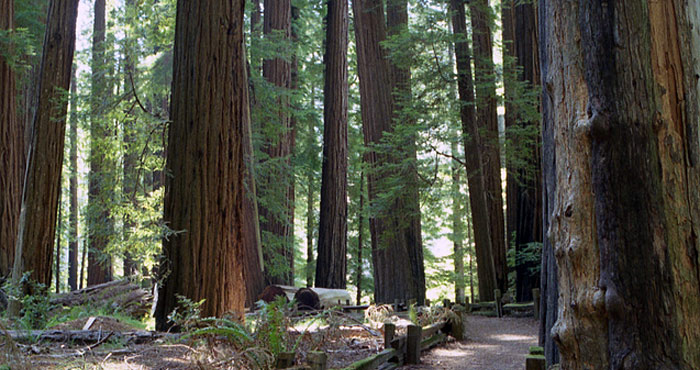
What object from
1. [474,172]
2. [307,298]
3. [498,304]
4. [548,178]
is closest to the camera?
[548,178]

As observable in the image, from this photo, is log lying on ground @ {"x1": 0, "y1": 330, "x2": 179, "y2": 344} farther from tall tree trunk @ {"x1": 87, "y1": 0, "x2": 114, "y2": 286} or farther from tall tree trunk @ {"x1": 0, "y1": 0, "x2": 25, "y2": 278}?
tall tree trunk @ {"x1": 0, "y1": 0, "x2": 25, "y2": 278}

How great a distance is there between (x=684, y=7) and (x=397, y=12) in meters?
15.1

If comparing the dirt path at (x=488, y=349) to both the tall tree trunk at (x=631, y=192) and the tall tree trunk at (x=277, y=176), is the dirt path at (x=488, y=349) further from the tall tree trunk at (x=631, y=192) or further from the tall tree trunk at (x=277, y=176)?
the tall tree trunk at (x=277, y=176)

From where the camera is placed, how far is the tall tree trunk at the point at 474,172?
14.8 metres

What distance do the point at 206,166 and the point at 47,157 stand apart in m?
4.64

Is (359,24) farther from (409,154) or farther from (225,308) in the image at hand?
(225,308)

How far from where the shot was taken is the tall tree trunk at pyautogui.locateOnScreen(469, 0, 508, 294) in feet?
50.7

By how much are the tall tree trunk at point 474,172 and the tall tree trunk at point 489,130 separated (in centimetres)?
39

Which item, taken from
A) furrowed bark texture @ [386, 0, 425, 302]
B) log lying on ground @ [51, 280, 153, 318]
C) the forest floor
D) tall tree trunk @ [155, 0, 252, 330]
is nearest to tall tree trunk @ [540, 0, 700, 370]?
the forest floor

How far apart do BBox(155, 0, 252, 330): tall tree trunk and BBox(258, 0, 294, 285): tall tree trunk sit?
7730 mm

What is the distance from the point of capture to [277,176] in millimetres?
16328

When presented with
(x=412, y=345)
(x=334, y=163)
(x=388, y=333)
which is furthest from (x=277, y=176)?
(x=388, y=333)

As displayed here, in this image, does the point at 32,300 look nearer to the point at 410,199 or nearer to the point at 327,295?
the point at 327,295

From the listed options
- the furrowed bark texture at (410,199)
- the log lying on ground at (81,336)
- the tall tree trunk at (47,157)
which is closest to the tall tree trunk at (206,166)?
the log lying on ground at (81,336)
